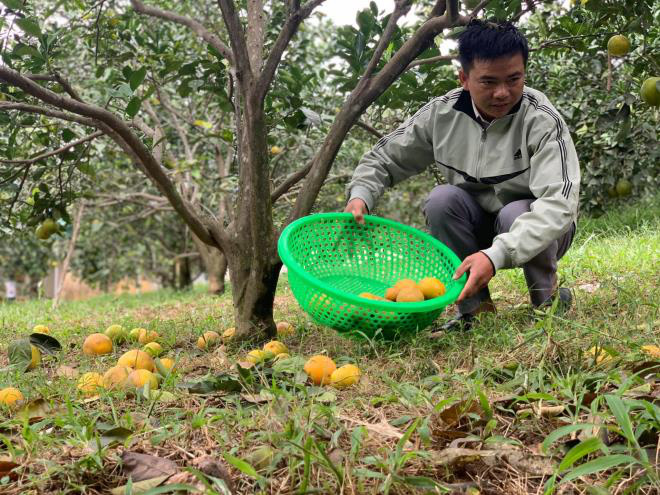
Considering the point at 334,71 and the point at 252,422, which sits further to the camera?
the point at 334,71

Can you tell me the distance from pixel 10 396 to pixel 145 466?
652 mm

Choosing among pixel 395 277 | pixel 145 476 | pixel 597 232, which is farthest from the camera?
pixel 597 232

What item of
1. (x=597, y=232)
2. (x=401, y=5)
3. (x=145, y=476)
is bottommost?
(x=597, y=232)

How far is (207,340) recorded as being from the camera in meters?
2.52

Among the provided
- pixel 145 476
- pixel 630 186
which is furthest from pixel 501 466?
pixel 630 186

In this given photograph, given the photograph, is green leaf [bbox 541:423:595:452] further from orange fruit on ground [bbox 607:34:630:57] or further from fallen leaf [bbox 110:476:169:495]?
orange fruit on ground [bbox 607:34:630:57]

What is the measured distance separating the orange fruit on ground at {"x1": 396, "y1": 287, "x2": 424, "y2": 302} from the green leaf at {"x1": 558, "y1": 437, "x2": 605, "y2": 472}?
1.02 meters

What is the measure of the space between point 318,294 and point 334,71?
1204 millimetres

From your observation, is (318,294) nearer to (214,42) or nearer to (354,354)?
(354,354)

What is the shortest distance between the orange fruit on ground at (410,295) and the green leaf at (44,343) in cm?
143

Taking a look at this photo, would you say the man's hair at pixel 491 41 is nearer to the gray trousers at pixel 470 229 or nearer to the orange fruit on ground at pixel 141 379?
the gray trousers at pixel 470 229

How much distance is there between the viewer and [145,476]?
123 cm

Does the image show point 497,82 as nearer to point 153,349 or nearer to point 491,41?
point 491,41

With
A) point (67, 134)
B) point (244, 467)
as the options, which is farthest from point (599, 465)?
point (67, 134)
